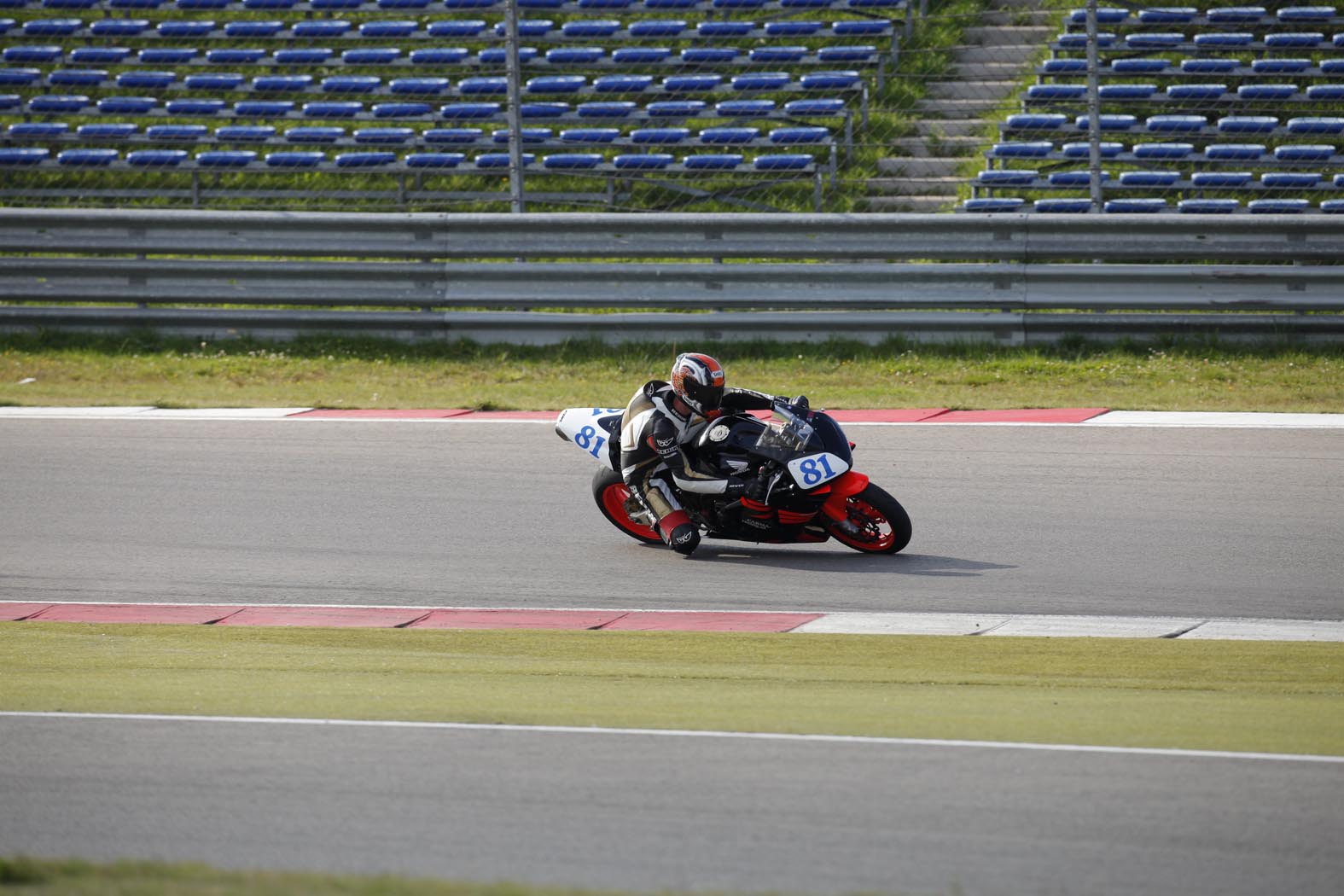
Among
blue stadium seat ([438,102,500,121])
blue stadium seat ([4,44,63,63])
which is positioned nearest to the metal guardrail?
blue stadium seat ([438,102,500,121])

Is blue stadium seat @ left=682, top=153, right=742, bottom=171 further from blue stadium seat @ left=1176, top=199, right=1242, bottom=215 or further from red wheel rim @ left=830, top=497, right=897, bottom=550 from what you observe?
red wheel rim @ left=830, top=497, right=897, bottom=550

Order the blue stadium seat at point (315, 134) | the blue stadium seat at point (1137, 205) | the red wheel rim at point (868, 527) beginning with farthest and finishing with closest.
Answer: the blue stadium seat at point (315, 134) → the blue stadium seat at point (1137, 205) → the red wheel rim at point (868, 527)

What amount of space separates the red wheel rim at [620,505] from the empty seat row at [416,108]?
30.1 ft

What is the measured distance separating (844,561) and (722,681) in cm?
276

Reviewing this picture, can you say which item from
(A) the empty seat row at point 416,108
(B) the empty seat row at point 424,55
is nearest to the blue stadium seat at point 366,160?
(A) the empty seat row at point 416,108

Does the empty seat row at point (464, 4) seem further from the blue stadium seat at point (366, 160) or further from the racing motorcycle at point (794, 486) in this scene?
the racing motorcycle at point (794, 486)

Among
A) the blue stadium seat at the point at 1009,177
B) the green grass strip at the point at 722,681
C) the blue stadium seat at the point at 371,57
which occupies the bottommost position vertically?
the green grass strip at the point at 722,681

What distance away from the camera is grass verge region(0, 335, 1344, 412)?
1372cm

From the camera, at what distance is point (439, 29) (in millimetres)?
21094

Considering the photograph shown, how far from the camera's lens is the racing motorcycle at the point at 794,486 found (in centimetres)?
931

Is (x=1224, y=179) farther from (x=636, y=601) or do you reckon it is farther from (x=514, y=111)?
(x=636, y=601)

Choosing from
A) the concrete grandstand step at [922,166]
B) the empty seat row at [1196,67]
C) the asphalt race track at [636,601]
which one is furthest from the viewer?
the empty seat row at [1196,67]

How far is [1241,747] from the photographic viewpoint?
218 inches

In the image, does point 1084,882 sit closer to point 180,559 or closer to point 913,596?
point 913,596
